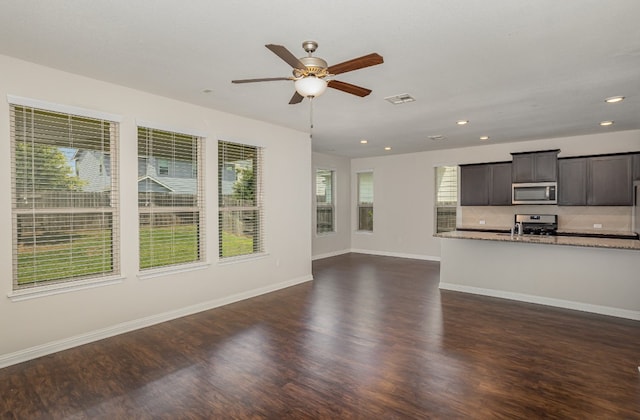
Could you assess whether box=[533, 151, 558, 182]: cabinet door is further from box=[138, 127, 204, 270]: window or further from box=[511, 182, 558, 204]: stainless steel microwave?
box=[138, 127, 204, 270]: window

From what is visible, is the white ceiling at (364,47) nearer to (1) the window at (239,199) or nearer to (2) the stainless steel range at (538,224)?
(1) the window at (239,199)

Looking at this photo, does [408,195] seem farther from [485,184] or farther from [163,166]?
[163,166]

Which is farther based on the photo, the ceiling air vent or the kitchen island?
the kitchen island

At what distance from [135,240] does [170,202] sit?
24.5 inches

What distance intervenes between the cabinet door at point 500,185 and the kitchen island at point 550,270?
6.61 ft

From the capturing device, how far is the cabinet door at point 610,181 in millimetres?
5766

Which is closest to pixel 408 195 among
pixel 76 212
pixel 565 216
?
pixel 565 216

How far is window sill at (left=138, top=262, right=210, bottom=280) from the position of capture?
12.9ft

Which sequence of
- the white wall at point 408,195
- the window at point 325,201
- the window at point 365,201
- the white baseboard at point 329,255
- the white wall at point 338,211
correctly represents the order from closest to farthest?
1. the white wall at point 408,195
2. the white baseboard at point 329,255
3. the white wall at point 338,211
4. the window at point 325,201
5. the window at point 365,201

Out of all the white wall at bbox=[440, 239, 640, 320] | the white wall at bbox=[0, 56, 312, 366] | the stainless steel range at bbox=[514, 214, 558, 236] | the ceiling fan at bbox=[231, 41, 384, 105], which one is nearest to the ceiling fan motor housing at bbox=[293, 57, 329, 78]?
the ceiling fan at bbox=[231, 41, 384, 105]

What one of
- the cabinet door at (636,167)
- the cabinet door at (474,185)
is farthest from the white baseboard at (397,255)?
the cabinet door at (636,167)

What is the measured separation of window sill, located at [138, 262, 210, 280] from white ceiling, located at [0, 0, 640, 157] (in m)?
2.08

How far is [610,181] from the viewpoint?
5.88 meters

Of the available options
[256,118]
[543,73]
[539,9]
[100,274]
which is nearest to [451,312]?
[543,73]
